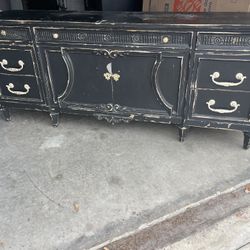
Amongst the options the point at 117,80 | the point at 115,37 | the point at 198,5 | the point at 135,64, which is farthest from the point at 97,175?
the point at 198,5

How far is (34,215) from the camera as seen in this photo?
60.7 inches

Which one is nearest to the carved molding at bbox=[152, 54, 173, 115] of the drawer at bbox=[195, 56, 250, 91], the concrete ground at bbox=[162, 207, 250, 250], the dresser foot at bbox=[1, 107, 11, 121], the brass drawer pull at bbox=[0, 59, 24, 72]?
the drawer at bbox=[195, 56, 250, 91]

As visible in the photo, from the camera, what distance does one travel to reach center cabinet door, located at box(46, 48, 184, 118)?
1771 millimetres

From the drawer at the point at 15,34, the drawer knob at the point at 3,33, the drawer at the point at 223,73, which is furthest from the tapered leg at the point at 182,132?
the drawer knob at the point at 3,33

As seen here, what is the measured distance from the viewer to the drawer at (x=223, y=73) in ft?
5.40

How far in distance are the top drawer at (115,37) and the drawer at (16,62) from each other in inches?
6.9

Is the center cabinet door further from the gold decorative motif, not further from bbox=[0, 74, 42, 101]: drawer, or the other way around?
bbox=[0, 74, 42, 101]: drawer

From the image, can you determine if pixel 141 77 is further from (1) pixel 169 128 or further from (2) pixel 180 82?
(1) pixel 169 128

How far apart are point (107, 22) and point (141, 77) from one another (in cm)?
40

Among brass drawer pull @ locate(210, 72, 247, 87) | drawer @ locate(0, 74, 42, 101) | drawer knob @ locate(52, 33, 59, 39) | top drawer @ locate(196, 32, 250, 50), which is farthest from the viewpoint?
→ drawer @ locate(0, 74, 42, 101)

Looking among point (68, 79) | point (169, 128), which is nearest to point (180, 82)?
point (169, 128)

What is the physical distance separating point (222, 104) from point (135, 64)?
61 centimetres

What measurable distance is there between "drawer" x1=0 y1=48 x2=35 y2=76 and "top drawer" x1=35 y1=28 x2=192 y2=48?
17 centimetres

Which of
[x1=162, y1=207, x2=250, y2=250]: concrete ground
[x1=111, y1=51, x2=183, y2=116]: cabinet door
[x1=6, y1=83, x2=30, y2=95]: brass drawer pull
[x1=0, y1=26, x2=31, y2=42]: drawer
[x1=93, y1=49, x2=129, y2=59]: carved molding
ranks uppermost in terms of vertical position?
[x1=0, y1=26, x2=31, y2=42]: drawer
